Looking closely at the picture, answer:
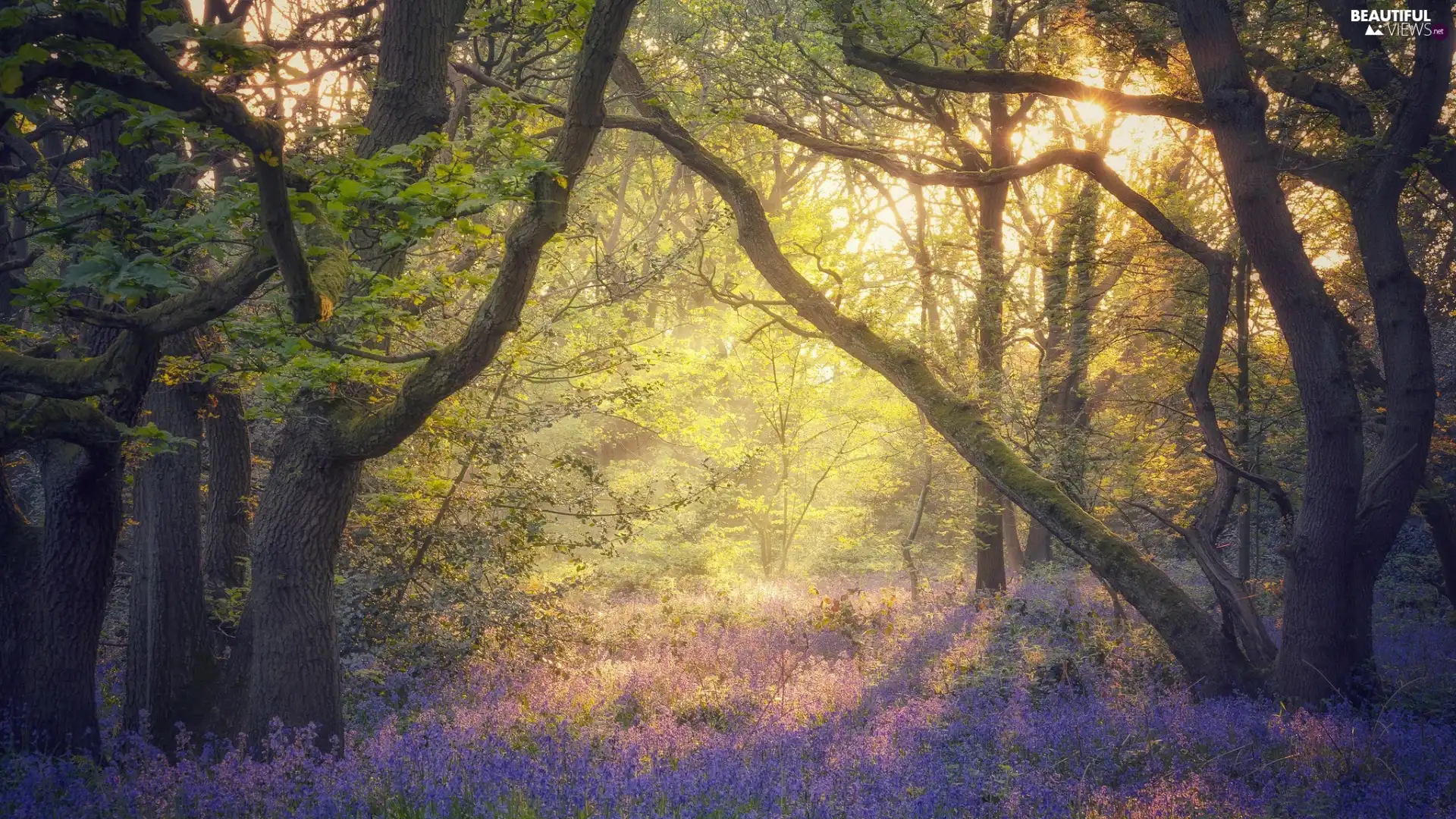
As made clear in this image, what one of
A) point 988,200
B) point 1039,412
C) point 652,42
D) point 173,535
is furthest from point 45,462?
point 652,42

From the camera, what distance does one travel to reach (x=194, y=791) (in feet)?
14.9

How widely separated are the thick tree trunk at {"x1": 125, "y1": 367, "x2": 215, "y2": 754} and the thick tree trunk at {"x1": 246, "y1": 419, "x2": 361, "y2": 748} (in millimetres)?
1569

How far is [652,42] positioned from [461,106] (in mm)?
12309

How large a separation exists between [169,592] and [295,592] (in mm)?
2017

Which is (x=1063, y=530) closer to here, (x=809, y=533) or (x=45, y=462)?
(x=45, y=462)

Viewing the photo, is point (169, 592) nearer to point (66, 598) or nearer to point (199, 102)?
point (66, 598)

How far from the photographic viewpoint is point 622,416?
11.2 m

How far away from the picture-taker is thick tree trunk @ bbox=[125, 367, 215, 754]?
23.6 feet

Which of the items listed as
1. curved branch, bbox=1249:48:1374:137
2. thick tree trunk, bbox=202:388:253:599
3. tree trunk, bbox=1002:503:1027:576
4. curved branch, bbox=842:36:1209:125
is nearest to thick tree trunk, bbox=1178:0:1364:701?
curved branch, bbox=842:36:1209:125

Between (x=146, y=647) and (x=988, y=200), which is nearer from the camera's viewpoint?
(x=146, y=647)

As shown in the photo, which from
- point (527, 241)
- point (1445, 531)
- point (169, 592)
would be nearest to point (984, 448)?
point (527, 241)

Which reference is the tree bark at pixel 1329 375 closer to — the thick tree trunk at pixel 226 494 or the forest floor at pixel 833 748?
the forest floor at pixel 833 748

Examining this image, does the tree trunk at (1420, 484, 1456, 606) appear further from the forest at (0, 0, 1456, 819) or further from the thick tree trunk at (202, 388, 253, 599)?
the thick tree trunk at (202, 388, 253, 599)

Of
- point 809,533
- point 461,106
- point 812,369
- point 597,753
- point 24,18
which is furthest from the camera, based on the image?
point 809,533
